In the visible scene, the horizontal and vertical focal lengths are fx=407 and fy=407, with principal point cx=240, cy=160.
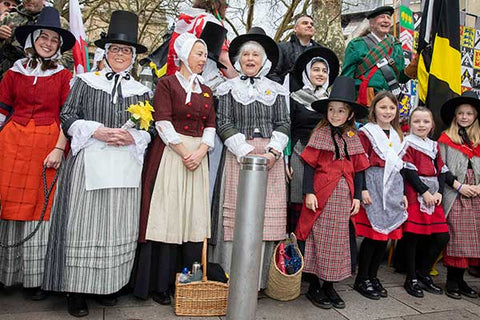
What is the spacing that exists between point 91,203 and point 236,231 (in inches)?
53.6

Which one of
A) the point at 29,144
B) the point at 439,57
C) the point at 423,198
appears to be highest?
the point at 439,57

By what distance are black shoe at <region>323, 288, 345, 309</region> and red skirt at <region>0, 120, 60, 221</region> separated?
2568 mm

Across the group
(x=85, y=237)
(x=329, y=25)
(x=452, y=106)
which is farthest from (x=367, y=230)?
(x=329, y=25)

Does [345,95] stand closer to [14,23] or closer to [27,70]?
[27,70]

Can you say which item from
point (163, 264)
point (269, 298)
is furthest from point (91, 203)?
point (269, 298)

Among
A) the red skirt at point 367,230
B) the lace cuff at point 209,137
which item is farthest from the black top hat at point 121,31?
the red skirt at point 367,230

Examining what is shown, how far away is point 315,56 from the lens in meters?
4.13

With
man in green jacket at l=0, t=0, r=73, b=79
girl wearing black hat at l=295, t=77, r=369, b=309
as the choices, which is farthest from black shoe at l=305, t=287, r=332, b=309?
man in green jacket at l=0, t=0, r=73, b=79

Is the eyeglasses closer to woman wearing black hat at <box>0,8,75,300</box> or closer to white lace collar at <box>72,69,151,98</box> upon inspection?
white lace collar at <box>72,69,151,98</box>

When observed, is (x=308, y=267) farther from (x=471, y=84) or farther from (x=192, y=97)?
(x=471, y=84)

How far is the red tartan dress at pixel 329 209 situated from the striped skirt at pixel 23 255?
226cm

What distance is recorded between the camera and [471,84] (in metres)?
7.37

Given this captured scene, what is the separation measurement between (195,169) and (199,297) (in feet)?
3.45

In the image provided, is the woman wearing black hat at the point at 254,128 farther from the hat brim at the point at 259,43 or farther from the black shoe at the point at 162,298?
the black shoe at the point at 162,298
